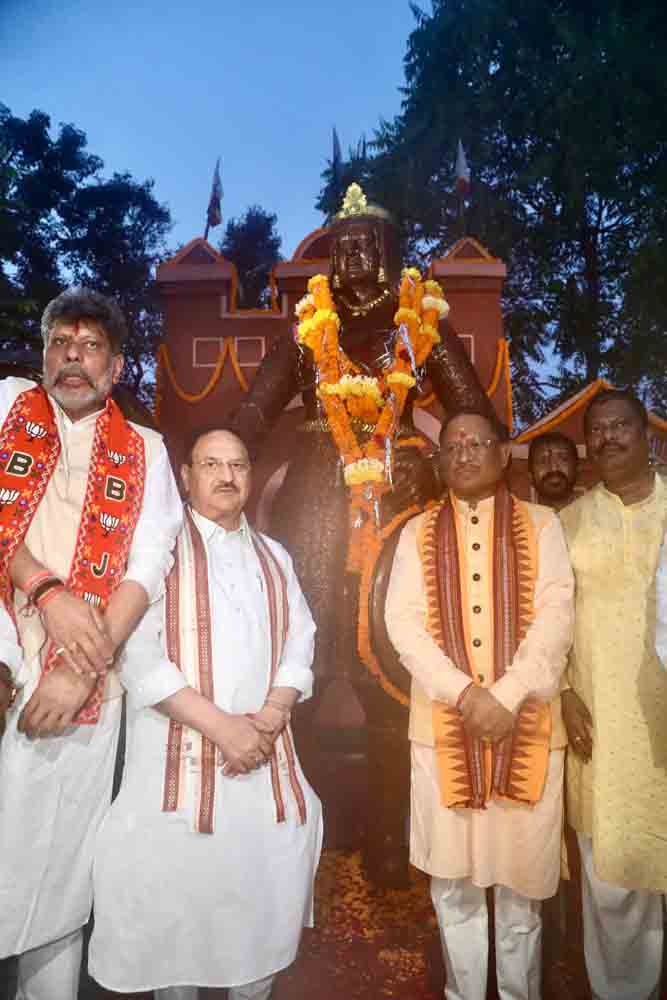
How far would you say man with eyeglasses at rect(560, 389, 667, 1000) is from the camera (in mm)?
2479

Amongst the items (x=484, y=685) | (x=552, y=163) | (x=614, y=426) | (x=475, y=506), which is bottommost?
(x=484, y=685)

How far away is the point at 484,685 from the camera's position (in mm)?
2516

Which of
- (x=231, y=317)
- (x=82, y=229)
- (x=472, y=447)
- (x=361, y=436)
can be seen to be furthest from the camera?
(x=82, y=229)

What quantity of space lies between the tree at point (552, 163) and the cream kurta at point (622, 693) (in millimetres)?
13510

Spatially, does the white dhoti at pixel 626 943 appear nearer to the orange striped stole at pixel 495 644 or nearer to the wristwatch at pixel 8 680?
the orange striped stole at pixel 495 644

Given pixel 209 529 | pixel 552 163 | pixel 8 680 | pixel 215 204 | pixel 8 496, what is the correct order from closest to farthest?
pixel 8 680, pixel 8 496, pixel 209 529, pixel 215 204, pixel 552 163

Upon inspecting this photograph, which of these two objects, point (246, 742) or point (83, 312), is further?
point (83, 312)

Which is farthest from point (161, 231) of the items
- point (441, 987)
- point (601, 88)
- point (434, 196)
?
point (441, 987)

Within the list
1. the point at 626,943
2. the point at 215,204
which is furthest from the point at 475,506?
the point at 215,204

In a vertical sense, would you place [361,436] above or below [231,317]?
below

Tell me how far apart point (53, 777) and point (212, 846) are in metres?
0.51

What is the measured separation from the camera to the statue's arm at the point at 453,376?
344cm

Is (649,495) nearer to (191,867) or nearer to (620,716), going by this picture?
(620,716)

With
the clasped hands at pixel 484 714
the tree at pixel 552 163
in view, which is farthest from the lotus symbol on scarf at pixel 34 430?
the tree at pixel 552 163
